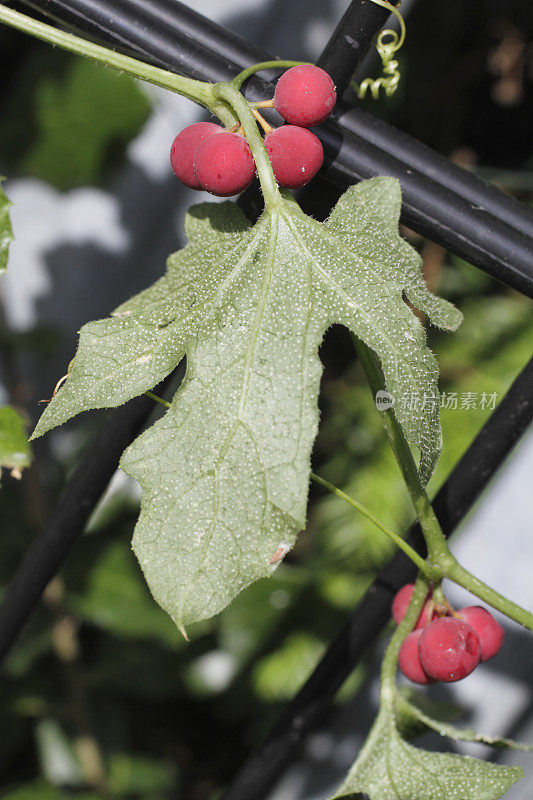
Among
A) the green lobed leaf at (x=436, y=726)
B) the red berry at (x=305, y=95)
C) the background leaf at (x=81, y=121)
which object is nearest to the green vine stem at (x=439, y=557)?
the green lobed leaf at (x=436, y=726)

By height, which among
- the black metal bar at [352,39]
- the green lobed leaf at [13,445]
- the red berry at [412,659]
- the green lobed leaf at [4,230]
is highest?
the black metal bar at [352,39]

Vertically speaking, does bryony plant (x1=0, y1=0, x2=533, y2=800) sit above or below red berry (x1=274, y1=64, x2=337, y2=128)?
below

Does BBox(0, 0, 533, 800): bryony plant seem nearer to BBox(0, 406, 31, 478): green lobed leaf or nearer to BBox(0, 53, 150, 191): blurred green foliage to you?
BBox(0, 406, 31, 478): green lobed leaf

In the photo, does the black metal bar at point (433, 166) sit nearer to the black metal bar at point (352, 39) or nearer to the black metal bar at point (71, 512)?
the black metal bar at point (352, 39)

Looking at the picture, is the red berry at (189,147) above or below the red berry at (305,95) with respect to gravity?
below

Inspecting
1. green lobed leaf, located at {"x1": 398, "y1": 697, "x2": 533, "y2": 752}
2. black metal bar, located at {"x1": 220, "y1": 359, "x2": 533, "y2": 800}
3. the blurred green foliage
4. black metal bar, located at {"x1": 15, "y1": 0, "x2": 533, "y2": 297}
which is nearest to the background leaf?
the blurred green foliage

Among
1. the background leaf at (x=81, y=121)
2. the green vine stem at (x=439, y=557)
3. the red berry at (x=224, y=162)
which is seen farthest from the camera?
the background leaf at (x=81, y=121)

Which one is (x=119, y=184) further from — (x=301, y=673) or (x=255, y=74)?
(x=301, y=673)

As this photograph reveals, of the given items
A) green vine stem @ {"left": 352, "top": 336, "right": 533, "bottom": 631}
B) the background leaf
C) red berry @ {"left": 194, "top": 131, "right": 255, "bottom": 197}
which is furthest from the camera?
the background leaf
